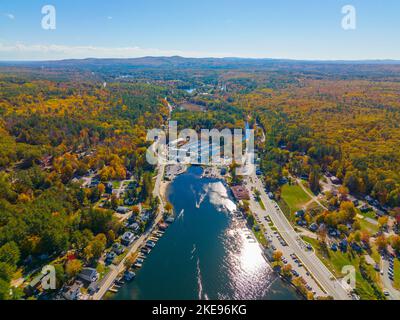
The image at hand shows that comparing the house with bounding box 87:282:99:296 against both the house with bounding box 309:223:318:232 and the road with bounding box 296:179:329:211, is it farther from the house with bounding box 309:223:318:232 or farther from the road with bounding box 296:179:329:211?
the road with bounding box 296:179:329:211

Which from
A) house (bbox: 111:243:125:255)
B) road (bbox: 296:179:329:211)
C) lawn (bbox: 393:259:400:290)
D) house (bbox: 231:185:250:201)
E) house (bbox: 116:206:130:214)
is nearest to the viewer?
lawn (bbox: 393:259:400:290)

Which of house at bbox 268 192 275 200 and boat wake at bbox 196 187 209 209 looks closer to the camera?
boat wake at bbox 196 187 209 209

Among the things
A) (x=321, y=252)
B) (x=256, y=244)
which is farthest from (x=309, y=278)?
(x=256, y=244)

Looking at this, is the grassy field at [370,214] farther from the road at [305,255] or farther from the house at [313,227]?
the road at [305,255]

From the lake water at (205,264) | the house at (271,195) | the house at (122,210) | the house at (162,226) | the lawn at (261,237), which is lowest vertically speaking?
the lake water at (205,264)

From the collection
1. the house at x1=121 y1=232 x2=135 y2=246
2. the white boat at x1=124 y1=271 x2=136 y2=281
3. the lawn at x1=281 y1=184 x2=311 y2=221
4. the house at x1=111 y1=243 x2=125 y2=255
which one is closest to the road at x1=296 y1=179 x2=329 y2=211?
the lawn at x1=281 y1=184 x2=311 y2=221

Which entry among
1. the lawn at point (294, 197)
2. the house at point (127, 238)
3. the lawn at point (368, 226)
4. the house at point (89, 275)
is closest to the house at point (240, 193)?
the lawn at point (294, 197)
